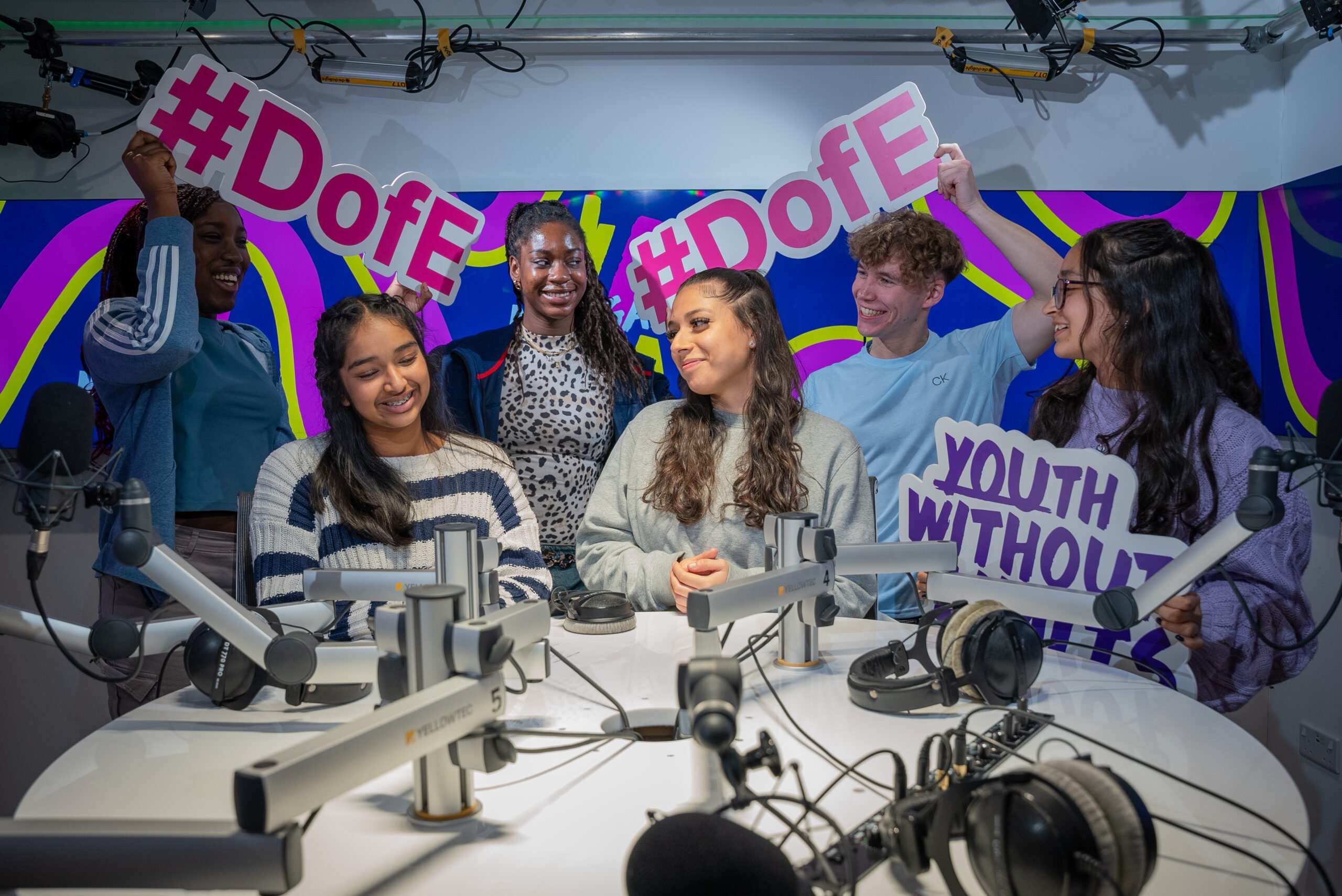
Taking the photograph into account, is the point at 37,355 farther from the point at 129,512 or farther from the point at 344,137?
the point at 129,512

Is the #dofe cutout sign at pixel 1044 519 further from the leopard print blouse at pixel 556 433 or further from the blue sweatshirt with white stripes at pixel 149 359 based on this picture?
the blue sweatshirt with white stripes at pixel 149 359

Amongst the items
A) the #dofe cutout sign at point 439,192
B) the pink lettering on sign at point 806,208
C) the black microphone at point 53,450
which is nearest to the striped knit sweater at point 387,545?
the black microphone at point 53,450

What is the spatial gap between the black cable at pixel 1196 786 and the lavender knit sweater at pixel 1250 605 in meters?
0.94

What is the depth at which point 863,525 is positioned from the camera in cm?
251

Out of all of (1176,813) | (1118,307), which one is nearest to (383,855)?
(1176,813)

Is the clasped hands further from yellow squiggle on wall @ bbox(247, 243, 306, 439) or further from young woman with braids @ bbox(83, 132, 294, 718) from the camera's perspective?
yellow squiggle on wall @ bbox(247, 243, 306, 439)

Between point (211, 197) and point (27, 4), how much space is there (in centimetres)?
108

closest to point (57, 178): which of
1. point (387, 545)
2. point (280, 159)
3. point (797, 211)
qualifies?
point (280, 159)

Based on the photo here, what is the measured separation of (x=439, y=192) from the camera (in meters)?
3.28

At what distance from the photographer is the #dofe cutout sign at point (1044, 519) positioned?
7.93 feet

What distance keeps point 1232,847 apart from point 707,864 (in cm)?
69

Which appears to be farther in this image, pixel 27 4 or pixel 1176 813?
pixel 27 4

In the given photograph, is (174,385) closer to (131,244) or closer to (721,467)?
(131,244)

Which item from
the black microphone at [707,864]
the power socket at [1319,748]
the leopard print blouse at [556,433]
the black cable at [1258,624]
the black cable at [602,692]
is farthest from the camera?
the power socket at [1319,748]
